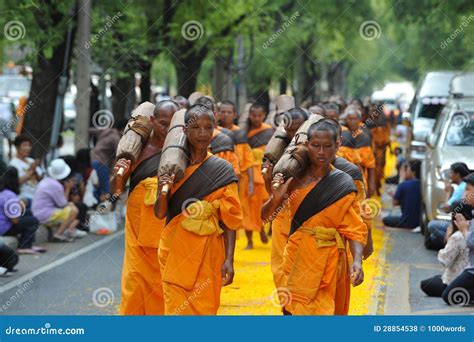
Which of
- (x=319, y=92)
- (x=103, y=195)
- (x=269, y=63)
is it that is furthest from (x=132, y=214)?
(x=319, y=92)

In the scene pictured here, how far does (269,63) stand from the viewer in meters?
36.9

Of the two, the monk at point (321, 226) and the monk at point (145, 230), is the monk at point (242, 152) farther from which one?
the monk at point (321, 226)

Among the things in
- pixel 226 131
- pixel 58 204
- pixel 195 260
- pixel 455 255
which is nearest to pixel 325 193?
pixel 195 260

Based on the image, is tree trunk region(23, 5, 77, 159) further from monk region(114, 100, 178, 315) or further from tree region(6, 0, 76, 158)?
monk region(114, 100, 178, 315)

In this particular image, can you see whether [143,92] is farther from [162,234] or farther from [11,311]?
[162,234]

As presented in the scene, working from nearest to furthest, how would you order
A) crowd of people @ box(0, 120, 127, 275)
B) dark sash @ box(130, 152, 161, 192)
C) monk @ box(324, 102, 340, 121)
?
dark sash @ box(130, 152, 161, 192)
crowd of people @ box(0, 120, 127, 275)
monk @ box(324, 102, 340, 121)

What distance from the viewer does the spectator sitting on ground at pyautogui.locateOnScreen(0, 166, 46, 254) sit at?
13266mm

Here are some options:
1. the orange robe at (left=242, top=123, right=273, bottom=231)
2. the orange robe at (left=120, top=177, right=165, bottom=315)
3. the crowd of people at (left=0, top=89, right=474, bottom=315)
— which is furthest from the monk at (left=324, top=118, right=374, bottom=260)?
the orange robe at (left=242, top=123, right=273, bottom=231)

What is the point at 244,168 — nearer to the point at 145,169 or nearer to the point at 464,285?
the point at 464,285

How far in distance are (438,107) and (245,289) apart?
38.0 feet

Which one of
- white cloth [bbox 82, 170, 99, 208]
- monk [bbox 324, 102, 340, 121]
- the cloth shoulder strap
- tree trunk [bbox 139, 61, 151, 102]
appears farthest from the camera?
tree trunk [bbox 139, 61, 151, 102]

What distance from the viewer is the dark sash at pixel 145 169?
8.84 meters

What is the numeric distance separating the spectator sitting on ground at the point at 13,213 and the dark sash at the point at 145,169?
4629mm
